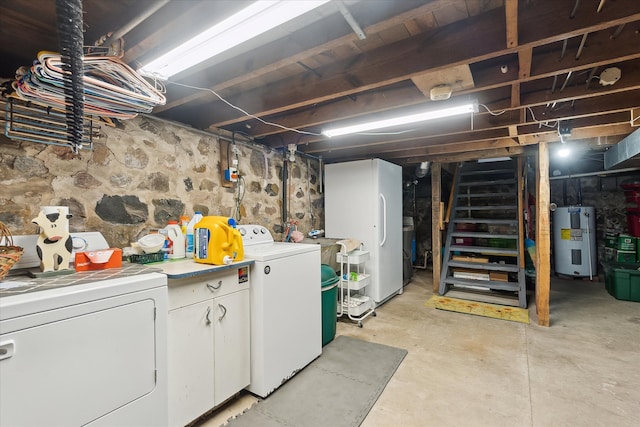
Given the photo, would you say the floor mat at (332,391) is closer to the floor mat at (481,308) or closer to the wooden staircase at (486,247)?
the floor mat at (481,308)

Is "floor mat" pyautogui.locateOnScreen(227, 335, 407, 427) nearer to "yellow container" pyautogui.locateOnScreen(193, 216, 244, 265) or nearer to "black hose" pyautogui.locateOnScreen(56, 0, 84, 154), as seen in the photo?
"yellow container" pyautogui.locateOnScreen(193, 216, 244, 265)

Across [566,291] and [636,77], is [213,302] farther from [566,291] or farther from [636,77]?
[566,291]

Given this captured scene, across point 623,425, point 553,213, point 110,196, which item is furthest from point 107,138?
point 553,213

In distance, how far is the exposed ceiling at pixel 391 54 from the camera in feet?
4.11

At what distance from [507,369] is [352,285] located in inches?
63.3

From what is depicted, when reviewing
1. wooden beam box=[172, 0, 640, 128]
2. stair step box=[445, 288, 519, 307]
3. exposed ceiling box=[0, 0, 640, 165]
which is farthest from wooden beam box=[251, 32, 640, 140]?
stair step box=[445, 288, 519, 307]

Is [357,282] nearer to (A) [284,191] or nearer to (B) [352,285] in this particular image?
(B) [352,285]

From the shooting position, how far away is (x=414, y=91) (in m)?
2.11

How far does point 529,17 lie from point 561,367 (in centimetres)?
268

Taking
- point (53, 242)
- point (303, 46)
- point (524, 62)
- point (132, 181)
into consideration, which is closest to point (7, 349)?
point (53, 242)

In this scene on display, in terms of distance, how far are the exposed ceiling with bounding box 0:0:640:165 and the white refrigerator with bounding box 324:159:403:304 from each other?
3.96 ft

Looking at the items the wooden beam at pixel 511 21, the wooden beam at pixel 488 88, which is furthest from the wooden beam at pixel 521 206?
the wooden beam at pixel 511 21

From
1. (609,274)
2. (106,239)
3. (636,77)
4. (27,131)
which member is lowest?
(609,274)

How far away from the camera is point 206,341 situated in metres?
1.78
